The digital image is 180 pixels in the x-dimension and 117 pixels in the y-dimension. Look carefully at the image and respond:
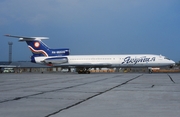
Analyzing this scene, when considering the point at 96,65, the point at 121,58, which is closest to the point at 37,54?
the point at 96,65

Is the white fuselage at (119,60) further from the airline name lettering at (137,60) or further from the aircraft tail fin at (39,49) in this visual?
the aircraft tail fin at (39,49)

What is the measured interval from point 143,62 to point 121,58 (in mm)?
3672

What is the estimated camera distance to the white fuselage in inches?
1868

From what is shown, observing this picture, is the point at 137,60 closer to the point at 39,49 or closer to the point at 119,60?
the point at 119,60

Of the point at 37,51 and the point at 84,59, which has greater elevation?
the point at 37,51

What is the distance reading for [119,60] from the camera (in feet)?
159

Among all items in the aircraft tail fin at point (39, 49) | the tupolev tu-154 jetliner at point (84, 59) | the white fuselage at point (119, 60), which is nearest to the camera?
the white fuselage at point (119, 60)

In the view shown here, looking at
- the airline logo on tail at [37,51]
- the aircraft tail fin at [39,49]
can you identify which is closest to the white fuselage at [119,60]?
the airline logo on tail at [37,51]

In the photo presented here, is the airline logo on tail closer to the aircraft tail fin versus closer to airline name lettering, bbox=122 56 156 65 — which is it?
the aircraft tail fin

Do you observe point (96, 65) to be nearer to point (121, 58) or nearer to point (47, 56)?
point (121, 58)

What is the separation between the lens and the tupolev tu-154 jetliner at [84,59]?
47.6 m

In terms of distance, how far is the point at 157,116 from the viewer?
23.2 ft

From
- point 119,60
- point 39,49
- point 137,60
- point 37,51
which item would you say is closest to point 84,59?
point 119,60

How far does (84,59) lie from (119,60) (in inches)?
250
